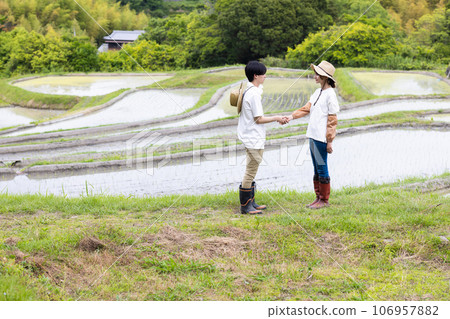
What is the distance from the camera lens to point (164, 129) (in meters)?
11.7

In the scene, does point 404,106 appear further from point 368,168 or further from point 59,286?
point 59,286

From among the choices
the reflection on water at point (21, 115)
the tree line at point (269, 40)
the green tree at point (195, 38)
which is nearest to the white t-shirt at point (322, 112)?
the reflection on water at point (21, 115)

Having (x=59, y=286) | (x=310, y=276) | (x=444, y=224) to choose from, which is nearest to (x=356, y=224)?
(x=444, y=224)

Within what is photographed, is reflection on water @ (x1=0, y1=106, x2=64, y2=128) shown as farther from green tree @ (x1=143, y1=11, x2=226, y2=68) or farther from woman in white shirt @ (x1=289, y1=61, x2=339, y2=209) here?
green tree @ (x1=143, y1=11, x2=226, y2=68)

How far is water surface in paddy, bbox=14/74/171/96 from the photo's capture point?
21.3 m

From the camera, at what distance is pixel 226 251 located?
4074 mm

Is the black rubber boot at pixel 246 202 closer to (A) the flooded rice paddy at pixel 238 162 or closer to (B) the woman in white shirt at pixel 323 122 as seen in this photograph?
(B) the woman in white shirt at pixel 323 122

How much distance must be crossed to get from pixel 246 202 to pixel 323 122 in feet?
3.93

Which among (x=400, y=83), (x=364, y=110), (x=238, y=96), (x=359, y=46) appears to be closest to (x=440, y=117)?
(x=364, y=110)

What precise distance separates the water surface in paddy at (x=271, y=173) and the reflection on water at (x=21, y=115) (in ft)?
32.5

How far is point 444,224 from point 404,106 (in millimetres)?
9667

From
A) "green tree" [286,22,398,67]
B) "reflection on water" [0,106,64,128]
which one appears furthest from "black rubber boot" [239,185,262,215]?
"green tree" [286,22,398,67]

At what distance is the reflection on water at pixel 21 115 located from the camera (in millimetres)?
17242

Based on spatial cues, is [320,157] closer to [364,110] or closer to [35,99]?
[364,110]
